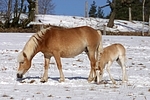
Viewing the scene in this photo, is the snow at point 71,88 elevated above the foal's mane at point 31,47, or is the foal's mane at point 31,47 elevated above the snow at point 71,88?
the foal's mane at point 31,47

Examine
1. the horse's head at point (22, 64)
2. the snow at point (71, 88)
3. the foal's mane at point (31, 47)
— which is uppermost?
the foal's mane at point (31, 47)

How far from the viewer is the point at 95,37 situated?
10.8 m

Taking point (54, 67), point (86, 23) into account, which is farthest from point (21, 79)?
point (86, 23)

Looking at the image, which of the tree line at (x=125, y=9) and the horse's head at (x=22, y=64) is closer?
the horse's head at (x=22, y=64)

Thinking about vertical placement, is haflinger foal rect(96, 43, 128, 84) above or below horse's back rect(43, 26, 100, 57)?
below

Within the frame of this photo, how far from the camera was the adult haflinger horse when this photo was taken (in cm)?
1026

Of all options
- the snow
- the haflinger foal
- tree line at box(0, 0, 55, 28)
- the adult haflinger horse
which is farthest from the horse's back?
tree line at box(0, 0, 55, 28)

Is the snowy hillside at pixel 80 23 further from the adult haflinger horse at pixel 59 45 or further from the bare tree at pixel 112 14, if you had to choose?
the adult haflinger horse at pixel 59 45

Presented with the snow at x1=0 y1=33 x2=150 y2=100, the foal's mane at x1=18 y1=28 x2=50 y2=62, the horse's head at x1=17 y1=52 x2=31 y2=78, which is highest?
the foal's mane at x1=18 y1=28 x2=50 y2=62

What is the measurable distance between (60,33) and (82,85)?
1.71 metres

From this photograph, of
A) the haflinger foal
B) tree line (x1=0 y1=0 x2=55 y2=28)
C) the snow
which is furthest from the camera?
tree line (x1=0 y1=0 x2=55 y2=28)

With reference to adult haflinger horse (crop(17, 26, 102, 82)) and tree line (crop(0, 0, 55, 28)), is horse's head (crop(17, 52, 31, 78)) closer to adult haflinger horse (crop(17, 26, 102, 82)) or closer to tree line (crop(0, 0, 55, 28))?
adult haflinger horse (crop(17, 26, 102, 82))

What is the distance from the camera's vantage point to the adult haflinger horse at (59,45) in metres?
10.3

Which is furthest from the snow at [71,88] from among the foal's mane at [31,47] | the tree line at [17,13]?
the tree line at [17,13]
